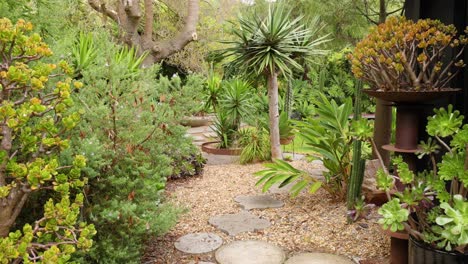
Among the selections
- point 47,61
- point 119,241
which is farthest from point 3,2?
point 119,241

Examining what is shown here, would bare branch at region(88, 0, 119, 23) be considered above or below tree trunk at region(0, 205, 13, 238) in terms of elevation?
above

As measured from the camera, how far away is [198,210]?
364 cm

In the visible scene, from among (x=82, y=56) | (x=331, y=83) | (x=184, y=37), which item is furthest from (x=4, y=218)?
(x=331, y=83)

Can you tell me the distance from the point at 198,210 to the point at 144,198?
131cm

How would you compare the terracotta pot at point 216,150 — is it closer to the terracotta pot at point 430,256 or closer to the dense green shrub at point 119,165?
the dense green shrub at point 119,165

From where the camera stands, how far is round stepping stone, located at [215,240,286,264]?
2.55 metres

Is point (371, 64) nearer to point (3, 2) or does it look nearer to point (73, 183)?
point (73, 183)

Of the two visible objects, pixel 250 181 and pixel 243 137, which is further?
pixel 243 137

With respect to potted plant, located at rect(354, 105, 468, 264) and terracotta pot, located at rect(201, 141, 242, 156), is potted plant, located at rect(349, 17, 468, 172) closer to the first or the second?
potted plant, located at rect(354, 105, 468, 264)

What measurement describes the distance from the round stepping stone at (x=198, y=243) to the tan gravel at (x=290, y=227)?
0.05 m

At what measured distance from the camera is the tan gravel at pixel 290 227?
270cm

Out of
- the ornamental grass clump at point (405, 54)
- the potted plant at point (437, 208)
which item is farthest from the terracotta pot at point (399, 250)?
the ornamental grass clump at point (405, 54)

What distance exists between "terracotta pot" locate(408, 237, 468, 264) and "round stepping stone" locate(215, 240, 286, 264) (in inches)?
34.4

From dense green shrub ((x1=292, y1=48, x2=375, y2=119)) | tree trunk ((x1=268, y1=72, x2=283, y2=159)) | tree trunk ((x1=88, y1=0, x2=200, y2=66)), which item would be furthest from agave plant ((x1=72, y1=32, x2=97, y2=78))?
dense green shrub ((x1=292, y1=48, x2=375, y2=119))
